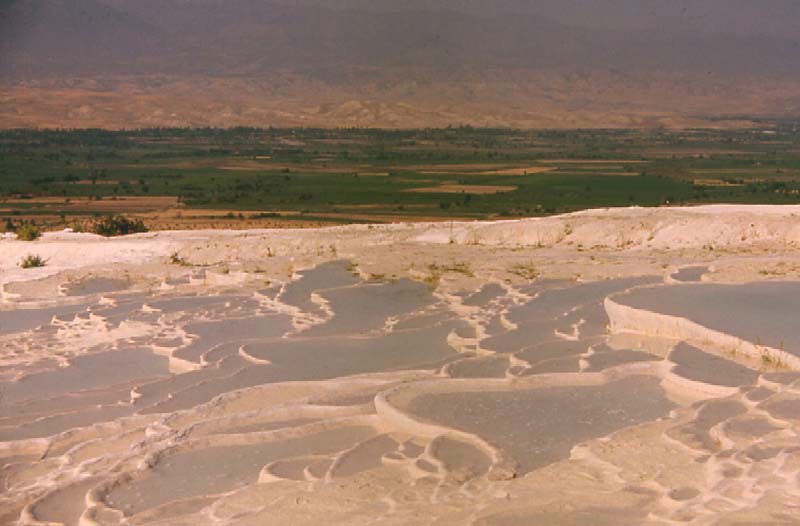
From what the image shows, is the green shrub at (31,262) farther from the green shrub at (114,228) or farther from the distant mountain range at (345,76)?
the distant mountain range at (345,76)

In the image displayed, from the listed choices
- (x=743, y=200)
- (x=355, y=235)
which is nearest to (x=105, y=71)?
(x=743, y=200)

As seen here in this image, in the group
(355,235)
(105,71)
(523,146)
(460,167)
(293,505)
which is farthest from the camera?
(105,71)

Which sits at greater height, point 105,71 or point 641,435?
point 105,71

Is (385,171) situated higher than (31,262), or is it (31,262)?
(31,262)

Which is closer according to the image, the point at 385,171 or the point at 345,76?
the point at 385,171

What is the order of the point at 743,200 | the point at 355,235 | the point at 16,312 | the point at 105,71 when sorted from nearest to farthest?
the point at 16,312
the point at 355,235
the point at 743,200
the point at 105,71

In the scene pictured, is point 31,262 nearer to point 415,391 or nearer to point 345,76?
point 415,391

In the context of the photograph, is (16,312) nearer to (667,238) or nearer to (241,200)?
(667,238)

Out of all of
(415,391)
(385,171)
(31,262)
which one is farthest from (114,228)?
(385,171)

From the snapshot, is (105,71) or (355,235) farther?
(105,71)
